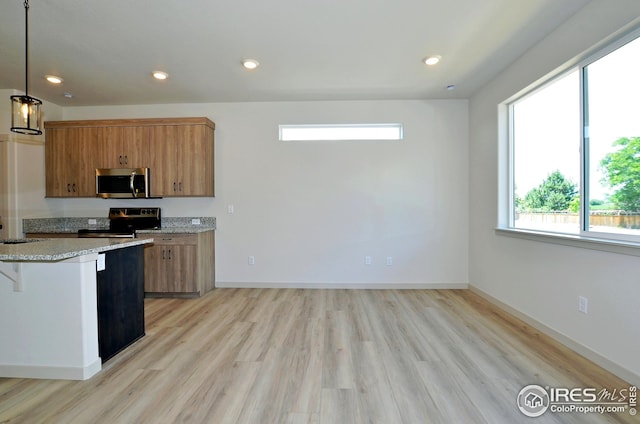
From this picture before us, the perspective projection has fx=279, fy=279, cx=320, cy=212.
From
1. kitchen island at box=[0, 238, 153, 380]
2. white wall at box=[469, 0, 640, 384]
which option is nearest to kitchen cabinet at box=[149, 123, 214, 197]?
kitchen island at box=[0, 238, 153, 380]

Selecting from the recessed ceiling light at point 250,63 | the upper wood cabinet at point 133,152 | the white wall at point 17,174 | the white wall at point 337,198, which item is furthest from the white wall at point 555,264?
the white wall at point 17,174

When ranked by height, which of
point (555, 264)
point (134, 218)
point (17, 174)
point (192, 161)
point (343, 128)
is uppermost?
point (343, 128)

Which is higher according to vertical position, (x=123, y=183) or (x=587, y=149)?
(x=587, y=149)

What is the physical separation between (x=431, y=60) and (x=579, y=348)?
301 cm

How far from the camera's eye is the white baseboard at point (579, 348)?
1929 millimetres

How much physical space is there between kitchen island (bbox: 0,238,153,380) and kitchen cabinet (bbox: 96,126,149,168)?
2309 mm

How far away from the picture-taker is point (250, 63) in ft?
10.1

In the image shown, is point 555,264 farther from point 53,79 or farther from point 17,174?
point 17,174

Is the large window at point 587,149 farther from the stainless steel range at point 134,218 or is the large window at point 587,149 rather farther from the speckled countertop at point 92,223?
the stainless steel range at point 134,218

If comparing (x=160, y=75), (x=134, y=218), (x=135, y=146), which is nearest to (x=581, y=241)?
(x=160, y=75)

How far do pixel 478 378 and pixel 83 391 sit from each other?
8.93 ft

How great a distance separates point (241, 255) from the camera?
4.34 m

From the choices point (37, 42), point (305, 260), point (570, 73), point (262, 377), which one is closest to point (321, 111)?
point (305, 260)

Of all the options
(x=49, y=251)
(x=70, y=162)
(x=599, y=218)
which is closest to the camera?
(x=49, y=251)
